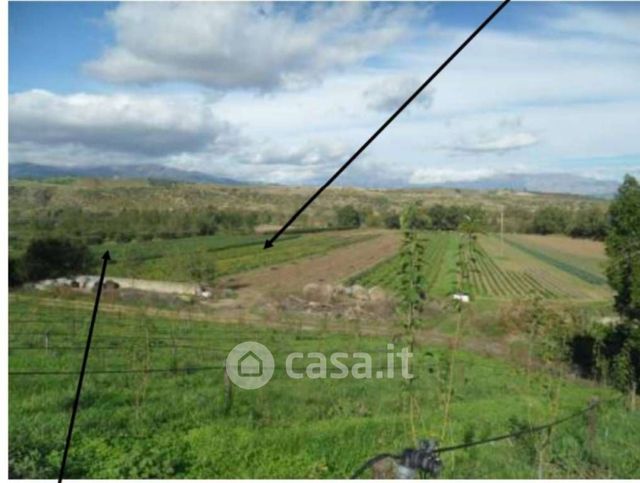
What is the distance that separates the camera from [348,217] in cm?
421

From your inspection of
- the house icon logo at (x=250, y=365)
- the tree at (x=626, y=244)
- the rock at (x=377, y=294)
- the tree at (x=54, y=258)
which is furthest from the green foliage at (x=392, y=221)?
the tree at (x=54, y=258)

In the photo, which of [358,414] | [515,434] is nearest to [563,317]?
[515,434]

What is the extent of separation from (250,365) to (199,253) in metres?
0.73

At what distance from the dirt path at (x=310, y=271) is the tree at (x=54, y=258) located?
2.84ft

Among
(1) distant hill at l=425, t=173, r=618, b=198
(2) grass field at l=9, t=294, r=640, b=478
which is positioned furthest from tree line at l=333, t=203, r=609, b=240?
(2) grass field at l=9, t=294, r=640, b=478

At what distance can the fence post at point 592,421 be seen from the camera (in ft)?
13.2

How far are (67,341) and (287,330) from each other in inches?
51.1

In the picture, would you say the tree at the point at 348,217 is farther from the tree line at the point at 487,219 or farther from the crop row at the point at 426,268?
the crop row at the point at 426,268

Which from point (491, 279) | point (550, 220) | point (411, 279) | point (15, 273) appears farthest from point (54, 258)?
point (550, 220)

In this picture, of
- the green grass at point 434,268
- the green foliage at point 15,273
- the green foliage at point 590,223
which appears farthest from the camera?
the green foliage at point 15,273

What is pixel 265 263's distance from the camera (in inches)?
163

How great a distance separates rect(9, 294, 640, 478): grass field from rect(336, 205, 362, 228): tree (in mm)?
659

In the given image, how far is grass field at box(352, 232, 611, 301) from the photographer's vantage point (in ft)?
13.0

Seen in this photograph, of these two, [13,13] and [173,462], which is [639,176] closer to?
[173,462]
